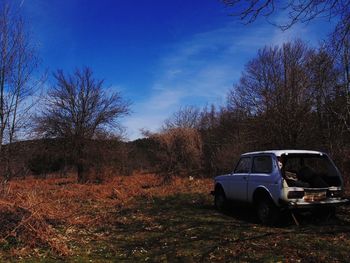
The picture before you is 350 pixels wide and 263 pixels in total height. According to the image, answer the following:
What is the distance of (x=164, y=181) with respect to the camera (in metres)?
26.5

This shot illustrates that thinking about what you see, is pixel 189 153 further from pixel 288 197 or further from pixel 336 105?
pixel 288 197

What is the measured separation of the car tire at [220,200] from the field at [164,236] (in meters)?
0.24

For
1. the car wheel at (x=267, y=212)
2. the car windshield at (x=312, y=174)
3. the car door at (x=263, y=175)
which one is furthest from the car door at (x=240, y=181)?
the car windshield at (x=312, y=174)

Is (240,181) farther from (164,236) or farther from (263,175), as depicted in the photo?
(164,236)

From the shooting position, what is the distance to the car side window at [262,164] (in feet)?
35.1

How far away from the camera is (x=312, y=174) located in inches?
419

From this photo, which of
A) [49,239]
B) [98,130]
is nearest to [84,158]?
[98,130]

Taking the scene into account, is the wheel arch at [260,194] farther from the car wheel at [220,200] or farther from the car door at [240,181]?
the car wheel at [220,200]

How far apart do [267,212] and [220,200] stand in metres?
3.21

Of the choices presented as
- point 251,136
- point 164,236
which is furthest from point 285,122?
point 164,236

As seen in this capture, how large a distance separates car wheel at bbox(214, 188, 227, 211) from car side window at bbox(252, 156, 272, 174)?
2.15 metres

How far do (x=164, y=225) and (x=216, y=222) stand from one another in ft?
4.43

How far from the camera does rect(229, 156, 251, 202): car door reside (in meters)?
11.7

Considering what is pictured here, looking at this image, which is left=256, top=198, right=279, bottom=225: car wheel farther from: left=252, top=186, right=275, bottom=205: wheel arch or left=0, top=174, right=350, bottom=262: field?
left=0, top=174, right=350, bottom=262: field
